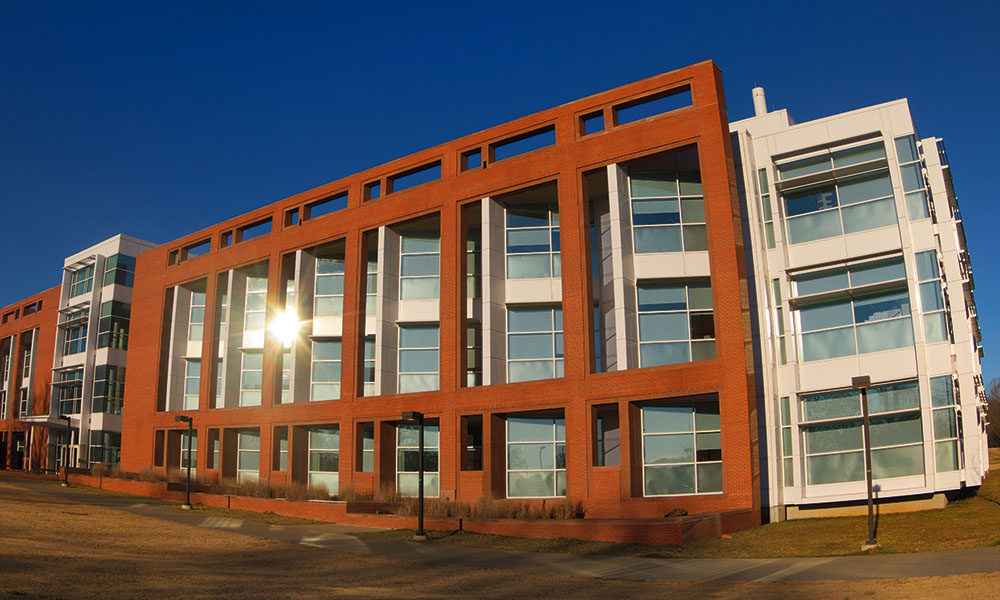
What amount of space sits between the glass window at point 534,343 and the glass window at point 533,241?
1718mm

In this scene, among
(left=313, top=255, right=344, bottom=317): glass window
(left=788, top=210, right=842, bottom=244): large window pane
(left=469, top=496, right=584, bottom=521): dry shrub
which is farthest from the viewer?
(left=313, top=255, right=344, bottom=317): glass window

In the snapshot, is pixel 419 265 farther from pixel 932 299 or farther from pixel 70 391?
pixel 70 391

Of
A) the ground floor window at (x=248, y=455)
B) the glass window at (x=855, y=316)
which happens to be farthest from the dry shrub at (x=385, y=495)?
the glass window at (x=855, y=316)

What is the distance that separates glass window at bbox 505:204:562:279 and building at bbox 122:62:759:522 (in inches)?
3.0

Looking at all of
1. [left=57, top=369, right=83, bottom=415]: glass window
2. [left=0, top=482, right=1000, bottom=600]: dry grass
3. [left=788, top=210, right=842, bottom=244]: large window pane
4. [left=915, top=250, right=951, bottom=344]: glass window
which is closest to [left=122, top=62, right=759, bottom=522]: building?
[left=788, top=210, right=842, bottom=244]: large window pane

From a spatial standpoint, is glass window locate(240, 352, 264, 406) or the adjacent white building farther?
the adjacent white building

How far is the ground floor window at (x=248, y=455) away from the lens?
43.9 meters

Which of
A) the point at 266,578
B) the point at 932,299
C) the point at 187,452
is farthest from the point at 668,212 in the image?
the point at 187,452

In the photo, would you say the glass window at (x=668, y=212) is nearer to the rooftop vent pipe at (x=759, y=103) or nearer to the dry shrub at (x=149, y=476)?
the rooftop vent pipe at (x=759, y=103)

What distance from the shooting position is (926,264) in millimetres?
25578

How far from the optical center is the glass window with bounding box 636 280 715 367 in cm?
2942

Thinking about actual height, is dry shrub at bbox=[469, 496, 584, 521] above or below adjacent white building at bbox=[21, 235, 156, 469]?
below

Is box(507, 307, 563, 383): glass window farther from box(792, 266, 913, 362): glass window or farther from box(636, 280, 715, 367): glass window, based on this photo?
box(792, 266, 913, 362): glass window

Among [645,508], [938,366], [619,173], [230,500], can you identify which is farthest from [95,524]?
[938,366]
